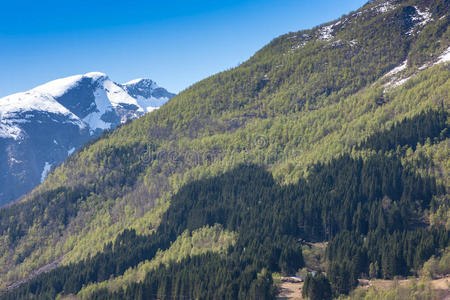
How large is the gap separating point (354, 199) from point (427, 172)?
2439 cm

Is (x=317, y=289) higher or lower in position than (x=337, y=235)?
lower

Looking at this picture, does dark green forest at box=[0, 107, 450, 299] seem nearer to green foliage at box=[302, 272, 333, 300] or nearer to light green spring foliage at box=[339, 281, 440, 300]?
green foliage at box=[302, 272, 333, 300]

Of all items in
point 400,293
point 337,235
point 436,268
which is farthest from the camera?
point 337,235

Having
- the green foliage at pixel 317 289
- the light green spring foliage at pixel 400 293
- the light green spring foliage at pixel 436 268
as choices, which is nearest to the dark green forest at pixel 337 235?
the green foliage at pixel 317 289

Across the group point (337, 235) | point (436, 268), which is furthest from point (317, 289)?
point (337, 235)

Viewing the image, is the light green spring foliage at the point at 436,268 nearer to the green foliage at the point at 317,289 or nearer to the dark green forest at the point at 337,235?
the dark green forest at the point at 337,235

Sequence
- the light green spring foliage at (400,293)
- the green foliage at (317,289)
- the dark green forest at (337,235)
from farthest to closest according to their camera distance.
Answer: the dark green forest at (337,235), the green foliage at (317,289), the light green spring foliage at (400,293)

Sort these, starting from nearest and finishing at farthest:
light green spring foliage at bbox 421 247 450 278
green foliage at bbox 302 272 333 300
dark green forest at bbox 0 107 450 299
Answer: green foliage at bbox 302 272 333 300
light green spring foliage at bbox 421 247 450 278
dark green forest at bbox 0 107 450 299

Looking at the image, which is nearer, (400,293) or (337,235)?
(400,293)

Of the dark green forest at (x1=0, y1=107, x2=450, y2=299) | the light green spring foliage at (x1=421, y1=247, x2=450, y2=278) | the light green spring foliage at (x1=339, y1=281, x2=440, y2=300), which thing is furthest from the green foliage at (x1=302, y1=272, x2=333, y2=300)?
the light green spring foliage at (x1=421, y1=247, x2=450, y2=278)

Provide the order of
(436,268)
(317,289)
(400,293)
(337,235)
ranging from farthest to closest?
1. (337,235)
2. (436,268)
3. (317,289)
4. (400,293)

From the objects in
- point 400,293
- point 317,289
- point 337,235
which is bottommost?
point 400,293

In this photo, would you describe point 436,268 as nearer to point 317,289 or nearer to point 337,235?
point 317,289

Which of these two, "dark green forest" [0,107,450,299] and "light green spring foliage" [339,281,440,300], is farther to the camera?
"dark green forest" [0,107,450,299]
